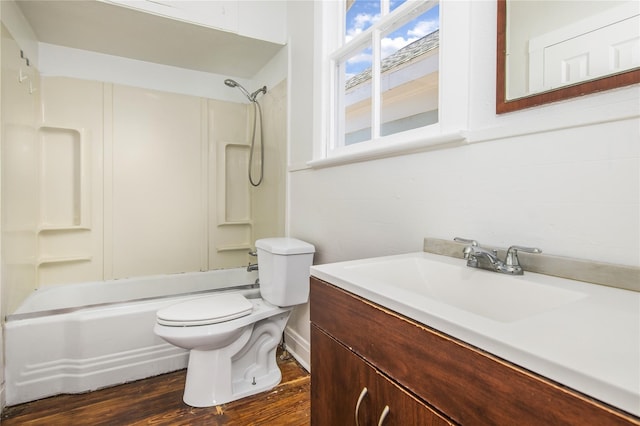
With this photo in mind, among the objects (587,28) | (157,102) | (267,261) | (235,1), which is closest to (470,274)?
(587,28)

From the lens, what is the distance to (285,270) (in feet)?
5.55

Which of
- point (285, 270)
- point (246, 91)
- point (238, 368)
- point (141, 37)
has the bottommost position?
point (238, 368)

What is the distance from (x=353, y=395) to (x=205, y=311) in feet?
3.41

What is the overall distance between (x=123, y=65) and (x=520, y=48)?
2710 mm

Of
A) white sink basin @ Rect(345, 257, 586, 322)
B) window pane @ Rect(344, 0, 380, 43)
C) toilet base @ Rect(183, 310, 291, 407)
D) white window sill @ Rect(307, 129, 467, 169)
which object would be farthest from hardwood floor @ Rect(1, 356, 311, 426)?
window pane @ Rect(344, 0, 380, 43)

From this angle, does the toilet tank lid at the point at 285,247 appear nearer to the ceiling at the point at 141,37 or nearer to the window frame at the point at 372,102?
the window frame at the point at 372,102

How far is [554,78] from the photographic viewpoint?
0.82 m

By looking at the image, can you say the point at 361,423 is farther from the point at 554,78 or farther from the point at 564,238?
the point at 554,78

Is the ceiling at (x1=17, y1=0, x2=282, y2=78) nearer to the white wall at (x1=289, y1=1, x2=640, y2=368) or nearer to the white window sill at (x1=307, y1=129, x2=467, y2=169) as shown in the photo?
the white window sill at (x1=307, y1=129, x2=467, y2=169)

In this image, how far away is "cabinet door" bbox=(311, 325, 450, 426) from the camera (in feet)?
1.96

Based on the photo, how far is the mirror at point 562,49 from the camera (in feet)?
2.33

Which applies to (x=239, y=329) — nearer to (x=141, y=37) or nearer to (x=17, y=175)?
(x=17, y=175)

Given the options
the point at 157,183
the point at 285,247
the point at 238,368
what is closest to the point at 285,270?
the point at 285,247

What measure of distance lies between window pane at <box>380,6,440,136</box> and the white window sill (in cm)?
9
